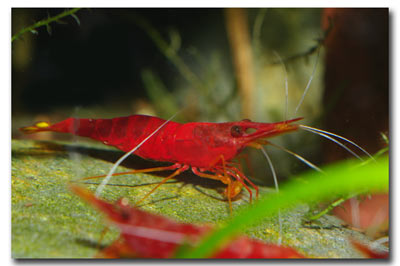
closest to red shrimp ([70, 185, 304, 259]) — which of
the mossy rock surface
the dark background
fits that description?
the mossy rock surface

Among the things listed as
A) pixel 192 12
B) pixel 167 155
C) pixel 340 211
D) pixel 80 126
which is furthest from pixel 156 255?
pixel 192 12

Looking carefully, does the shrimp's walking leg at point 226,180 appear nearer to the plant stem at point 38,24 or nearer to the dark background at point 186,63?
the dark background at point 186,63

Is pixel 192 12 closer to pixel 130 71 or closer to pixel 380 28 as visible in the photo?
pixel 130 71

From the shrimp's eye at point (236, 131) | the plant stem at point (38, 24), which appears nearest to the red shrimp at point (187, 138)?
the shrimp's eye at point (236, 131)

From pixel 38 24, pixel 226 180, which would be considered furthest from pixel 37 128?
pixel 226 180

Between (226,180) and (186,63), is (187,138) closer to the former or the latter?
(226,180)
